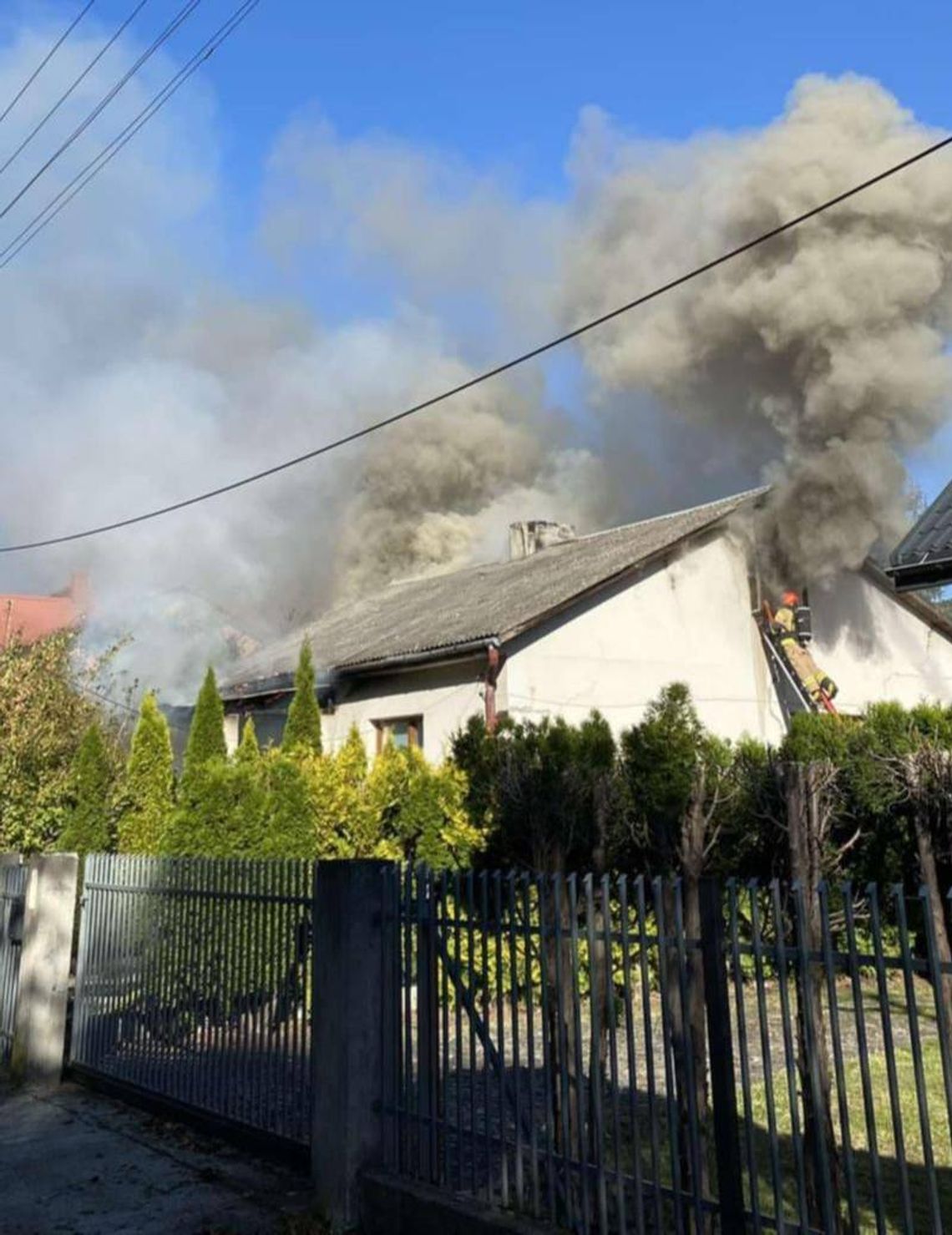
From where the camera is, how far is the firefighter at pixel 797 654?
15.7 m

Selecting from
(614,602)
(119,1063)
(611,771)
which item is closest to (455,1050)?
(119,1063)

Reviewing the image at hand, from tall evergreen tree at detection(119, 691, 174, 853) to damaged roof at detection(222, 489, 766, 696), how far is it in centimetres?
326

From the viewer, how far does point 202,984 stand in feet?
19.5

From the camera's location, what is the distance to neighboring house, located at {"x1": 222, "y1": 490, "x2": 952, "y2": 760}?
1383 centimetres

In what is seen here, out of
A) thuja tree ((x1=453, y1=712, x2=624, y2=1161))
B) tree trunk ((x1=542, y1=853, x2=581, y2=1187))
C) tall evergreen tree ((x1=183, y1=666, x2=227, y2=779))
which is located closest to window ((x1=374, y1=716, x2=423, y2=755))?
tall evergreen tree ((x1=183, y1=666, x2=227, y2=779))

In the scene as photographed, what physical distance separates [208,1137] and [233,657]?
53.5 feet

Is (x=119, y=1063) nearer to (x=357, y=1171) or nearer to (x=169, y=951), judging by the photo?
(x=169, y=951)

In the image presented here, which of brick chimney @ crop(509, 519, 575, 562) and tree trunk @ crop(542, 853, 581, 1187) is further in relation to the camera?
brick chimney @ crop(509, 519, 575, 562)

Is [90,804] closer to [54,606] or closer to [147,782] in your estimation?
[147,782]

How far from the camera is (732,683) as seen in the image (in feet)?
52.5

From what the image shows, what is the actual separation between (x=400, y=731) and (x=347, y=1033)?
10.5 metres

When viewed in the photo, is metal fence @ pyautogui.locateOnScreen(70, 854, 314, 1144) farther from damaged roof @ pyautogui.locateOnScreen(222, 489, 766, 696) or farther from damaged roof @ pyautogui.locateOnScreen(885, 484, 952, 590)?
damaged roof @ pyautogui.locateOnScreen(222, 489, 766, 696)

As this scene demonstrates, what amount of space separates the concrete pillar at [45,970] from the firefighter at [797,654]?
1133 centimetres

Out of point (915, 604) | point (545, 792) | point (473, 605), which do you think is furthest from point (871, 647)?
point (545, 792)
